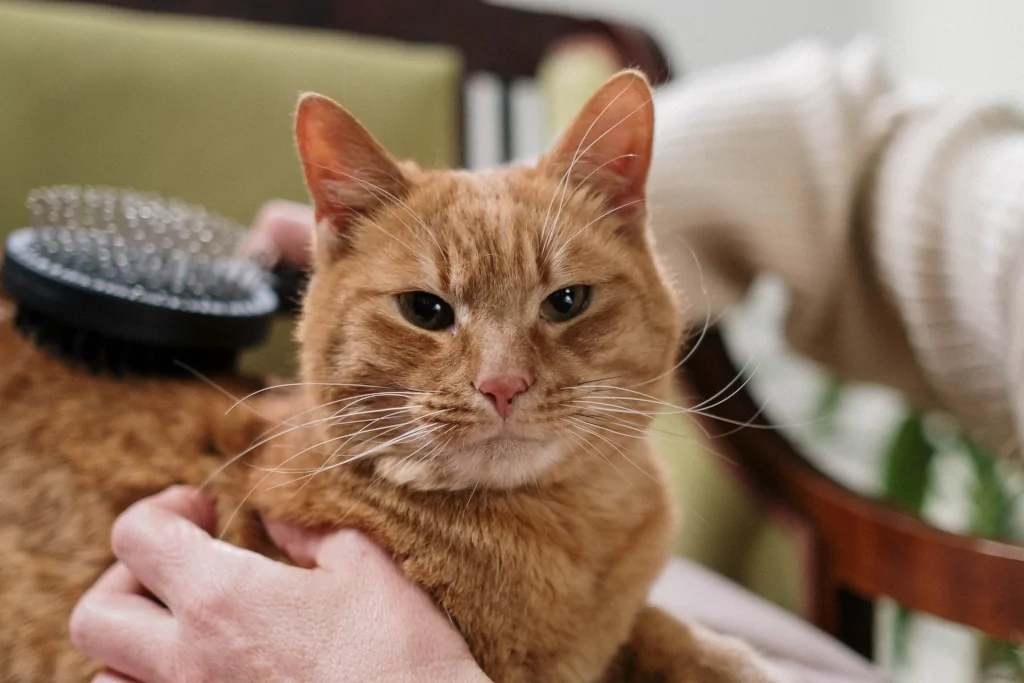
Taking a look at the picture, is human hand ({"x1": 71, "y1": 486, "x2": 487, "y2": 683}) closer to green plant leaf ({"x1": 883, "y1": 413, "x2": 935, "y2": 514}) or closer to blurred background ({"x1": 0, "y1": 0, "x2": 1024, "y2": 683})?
blurred background ({"x1": 0, "y1": 0, "x2": 1024, "y2": 683})

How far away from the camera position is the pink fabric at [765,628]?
3.51 ft

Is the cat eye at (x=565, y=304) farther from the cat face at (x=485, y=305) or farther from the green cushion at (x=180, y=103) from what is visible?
the green cushion at (x=180, y=103)

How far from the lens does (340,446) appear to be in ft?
2.56

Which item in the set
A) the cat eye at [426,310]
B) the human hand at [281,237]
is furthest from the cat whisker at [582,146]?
the human hand at [281,237]

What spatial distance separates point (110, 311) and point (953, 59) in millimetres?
2577

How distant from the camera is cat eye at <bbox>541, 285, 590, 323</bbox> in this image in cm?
78

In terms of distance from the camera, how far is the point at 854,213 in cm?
138

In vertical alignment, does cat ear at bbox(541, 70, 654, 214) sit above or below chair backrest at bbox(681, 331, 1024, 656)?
above

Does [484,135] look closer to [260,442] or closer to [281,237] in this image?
[281,237]

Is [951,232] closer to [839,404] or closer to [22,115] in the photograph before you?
[839,404]

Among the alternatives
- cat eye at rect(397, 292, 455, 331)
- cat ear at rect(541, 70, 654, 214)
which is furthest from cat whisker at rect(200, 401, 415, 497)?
cat ear at rect(541, 70, 654, 214)

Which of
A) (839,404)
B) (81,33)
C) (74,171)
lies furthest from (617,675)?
(839,404)

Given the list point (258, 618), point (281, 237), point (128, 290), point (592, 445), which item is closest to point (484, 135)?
point (281, 237)

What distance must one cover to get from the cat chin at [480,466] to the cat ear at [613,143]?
30cm
